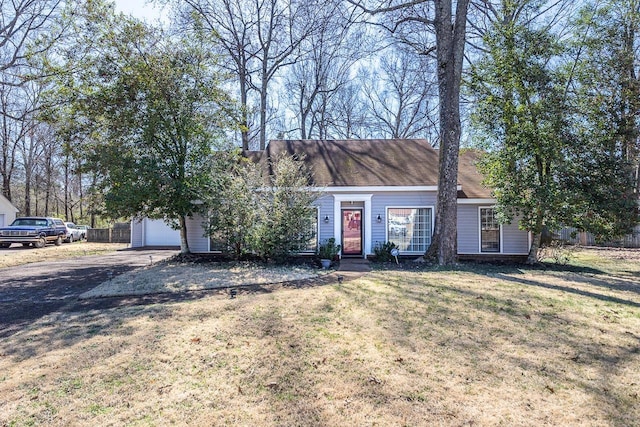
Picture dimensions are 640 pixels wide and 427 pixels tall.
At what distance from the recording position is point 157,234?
19859 millimetres

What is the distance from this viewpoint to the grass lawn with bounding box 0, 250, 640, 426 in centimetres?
283

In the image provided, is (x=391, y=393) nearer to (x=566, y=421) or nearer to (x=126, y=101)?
(x=566, y=421)

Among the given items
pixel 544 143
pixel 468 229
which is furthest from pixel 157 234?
pixel 544 143

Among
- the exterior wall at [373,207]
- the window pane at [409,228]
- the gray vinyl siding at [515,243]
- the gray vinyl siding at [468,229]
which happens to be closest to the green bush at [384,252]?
the exterior wall at [373,207]

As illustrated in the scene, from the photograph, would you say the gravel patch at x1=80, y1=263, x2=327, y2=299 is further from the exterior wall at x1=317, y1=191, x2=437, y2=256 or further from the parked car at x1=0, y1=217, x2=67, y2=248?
the parked car at x1=0, y1=217, x2=67, y2=248

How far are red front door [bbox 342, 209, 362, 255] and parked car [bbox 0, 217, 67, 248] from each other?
16.9 meters

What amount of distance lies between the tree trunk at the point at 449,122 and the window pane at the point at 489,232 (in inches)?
114

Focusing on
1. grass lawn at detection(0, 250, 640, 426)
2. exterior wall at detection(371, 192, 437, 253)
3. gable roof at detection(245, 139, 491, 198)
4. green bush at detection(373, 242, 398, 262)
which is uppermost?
gable roof at detection(245, 139, 491, 198)

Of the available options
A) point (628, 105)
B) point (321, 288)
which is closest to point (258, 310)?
point (321, 288)

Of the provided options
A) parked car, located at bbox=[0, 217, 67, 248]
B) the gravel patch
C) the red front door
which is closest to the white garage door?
parked car, located at bbox=[0, 217, 67, 248]

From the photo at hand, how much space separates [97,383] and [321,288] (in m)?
4.62

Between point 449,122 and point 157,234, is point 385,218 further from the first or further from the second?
point 157,234

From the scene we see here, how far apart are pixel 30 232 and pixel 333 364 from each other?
855 inches

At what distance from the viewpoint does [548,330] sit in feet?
15.5
